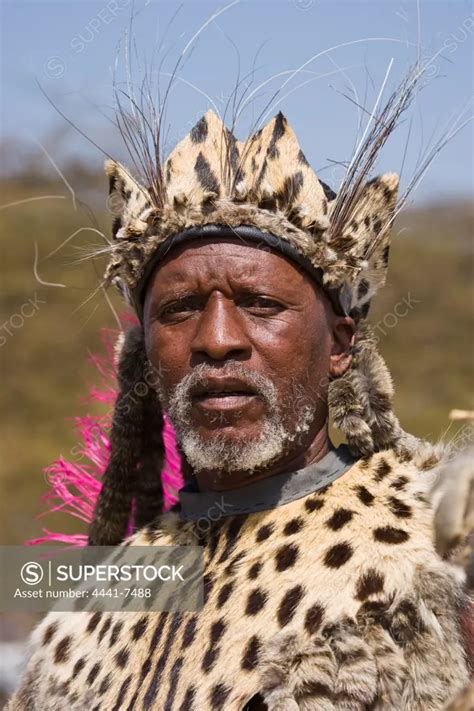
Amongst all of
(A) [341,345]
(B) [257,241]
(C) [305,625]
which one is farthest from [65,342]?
(C) [305,625]

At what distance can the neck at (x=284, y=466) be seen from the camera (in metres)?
2.43

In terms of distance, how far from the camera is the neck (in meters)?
2.43

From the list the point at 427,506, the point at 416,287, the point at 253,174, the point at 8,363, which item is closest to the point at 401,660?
the point at 427,506

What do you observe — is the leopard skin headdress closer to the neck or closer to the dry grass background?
the neck

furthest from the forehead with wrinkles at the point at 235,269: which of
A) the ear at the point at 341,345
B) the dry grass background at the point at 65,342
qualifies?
the dry grass background at the point at 65,342

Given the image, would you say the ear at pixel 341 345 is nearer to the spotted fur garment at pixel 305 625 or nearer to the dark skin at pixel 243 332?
the dark skin at pixel 243 332

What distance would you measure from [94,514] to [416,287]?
15611 mm

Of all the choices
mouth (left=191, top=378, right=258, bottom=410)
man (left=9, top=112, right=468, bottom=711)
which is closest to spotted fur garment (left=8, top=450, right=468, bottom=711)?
man (left=9, top=112, right=468, bottom=711)

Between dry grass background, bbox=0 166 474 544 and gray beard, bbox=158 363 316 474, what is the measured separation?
864 cm

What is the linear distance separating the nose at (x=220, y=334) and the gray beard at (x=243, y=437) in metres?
0.03

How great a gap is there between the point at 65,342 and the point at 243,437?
567 inches

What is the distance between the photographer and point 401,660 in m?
1.90

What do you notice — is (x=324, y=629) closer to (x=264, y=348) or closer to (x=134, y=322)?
(x=264, y=348)

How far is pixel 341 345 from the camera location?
99.0 inches
